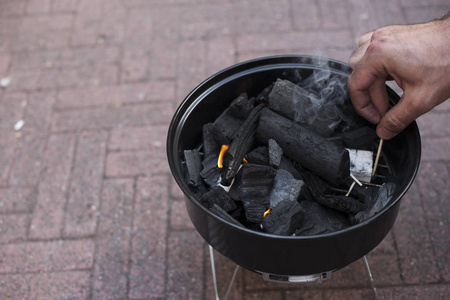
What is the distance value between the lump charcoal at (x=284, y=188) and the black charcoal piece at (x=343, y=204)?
0.12 metres

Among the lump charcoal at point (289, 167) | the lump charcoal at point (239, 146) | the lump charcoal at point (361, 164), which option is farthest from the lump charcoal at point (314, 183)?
the lump charcoal at point (239, 146)

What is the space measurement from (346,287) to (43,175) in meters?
1.88

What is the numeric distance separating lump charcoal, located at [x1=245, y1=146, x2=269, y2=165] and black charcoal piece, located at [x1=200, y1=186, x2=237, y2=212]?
189 millimetres

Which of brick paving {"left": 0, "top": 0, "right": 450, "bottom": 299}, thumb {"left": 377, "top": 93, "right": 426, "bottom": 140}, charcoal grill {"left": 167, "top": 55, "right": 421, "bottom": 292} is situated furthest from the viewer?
brick paving {"left": 0, "top": 0, "right": 450, "bottom": 299}

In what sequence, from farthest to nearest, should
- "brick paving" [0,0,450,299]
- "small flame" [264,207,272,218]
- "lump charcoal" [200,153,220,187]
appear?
"brick paving" [0,0,450,299]
"lump charcoal" [200,153,220,187]
"small flame" [264,207,272,218]

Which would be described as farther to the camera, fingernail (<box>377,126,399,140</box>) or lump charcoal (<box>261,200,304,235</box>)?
fingernail (<box>377,126,399,140</box>)

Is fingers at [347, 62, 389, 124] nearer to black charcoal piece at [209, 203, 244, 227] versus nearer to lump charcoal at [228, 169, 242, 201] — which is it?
lump charcoal at [228, 169, 242, 201]

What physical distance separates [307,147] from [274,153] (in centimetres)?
14

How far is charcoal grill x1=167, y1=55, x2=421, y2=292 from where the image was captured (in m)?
1.58

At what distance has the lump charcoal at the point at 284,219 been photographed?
1737mm

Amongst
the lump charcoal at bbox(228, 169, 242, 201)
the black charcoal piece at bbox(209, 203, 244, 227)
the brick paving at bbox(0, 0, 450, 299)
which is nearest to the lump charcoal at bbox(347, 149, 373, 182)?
the lump charcoal at bbox(228, 169, 242, 201)

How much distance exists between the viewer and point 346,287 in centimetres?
234

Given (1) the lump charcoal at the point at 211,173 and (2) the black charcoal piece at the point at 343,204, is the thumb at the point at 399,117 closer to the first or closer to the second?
(2) the black charcoal piece at the point at 343,204

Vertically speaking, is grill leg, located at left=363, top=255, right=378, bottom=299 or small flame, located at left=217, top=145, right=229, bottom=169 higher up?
small flame, located at left=217, top=145, right=229, bottom=169
